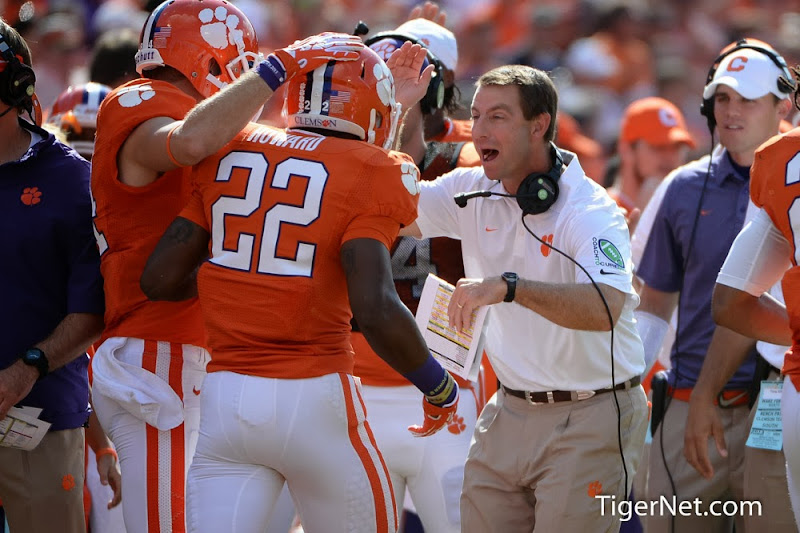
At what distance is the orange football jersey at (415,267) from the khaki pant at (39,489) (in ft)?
4.06

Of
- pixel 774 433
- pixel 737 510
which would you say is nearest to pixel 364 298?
pixel 774 433

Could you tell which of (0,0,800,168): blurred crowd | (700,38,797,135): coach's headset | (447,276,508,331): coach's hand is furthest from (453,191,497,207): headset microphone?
(0,0,800,168): blurred crowd

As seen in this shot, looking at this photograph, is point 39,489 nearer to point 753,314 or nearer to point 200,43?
point 200,43

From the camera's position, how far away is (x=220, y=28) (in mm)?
3652

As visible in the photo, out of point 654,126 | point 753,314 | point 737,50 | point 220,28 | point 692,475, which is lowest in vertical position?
point 692,475

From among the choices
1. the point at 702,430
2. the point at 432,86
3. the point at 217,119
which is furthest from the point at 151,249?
the point at 702,430

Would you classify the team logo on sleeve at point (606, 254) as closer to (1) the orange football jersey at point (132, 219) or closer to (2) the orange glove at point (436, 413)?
(2) the orange glove at point (436, 413)

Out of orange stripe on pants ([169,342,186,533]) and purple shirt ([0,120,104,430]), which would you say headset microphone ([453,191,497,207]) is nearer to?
orange stripe on pants ([169,342,186,533])

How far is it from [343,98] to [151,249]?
0.81 meters

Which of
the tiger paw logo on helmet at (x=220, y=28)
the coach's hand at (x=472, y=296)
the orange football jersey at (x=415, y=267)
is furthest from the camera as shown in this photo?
the orange football jersey at (x=415, y=267)

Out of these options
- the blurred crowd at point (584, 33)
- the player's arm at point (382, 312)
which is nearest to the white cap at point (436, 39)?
the player's arm at point (382, 312)

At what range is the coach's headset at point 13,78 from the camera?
12.2ft

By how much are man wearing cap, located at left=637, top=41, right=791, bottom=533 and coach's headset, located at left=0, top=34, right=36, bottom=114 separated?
2720mm

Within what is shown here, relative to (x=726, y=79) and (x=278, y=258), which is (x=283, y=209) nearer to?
(x=278, y=258)
